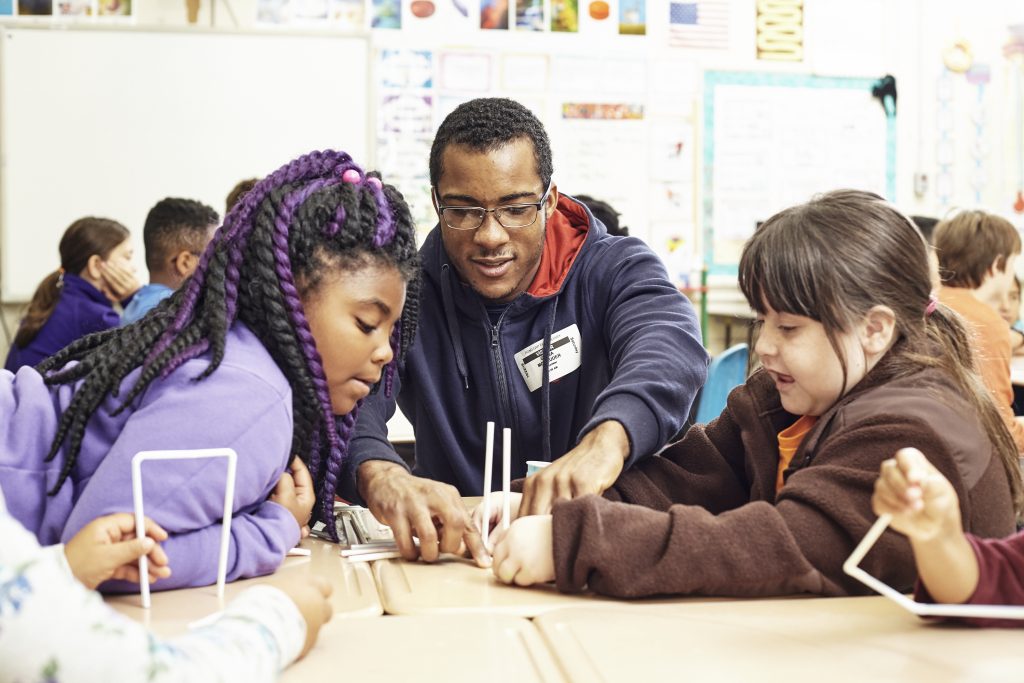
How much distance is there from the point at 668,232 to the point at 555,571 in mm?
4114

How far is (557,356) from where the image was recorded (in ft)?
6.08

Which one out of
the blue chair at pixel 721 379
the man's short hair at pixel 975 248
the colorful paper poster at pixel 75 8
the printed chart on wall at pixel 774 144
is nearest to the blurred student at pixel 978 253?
the man's short hair at pixel 975 248

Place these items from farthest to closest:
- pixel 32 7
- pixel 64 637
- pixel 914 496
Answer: pixel 32 7, pixel 914 496, pixel 64 637

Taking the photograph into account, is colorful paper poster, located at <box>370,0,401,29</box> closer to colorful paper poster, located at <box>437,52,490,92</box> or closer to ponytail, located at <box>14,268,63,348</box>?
A: colorful paper poster, located at <box>437,52,490,92</box>

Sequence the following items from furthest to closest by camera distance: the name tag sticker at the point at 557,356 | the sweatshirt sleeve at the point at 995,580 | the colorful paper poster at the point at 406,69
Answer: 1. the colorful paper poster at the point at 406,69
2. the name tag sticker at the point at 557,356
3. the sweatshirt sleeve at the point at 995,580

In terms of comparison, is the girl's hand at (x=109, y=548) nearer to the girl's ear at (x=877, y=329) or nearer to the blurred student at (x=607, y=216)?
the girl's ear at (x=877, y=329)

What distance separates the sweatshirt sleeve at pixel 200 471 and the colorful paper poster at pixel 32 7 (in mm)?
4023

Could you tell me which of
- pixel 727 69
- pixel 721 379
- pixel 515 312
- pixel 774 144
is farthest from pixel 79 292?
pixel 774 144

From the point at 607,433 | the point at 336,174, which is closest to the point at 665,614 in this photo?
the point at 607,433

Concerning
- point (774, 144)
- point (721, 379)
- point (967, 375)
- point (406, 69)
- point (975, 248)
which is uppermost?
point (406, 69)

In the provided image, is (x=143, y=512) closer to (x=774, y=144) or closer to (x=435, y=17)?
(x=435, y=17)

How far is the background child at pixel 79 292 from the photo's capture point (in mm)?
3604

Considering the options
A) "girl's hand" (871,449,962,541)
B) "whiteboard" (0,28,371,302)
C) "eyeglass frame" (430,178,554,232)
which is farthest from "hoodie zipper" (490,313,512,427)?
"whiteboard" (0,28,371,302)

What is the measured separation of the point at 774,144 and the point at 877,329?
407cm
